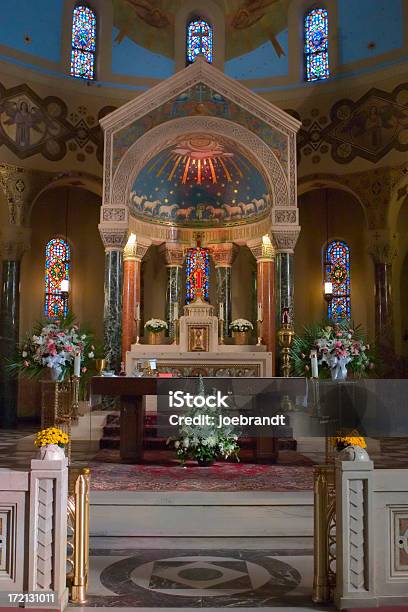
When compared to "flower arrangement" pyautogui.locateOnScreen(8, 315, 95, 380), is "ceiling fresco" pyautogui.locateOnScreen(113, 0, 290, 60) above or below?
above

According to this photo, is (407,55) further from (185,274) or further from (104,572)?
(104,572)

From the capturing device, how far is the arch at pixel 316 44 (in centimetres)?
1853

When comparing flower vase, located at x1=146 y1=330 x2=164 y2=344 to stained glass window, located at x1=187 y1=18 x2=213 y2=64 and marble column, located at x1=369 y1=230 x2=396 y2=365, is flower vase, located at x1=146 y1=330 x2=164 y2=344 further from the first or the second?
stained glass window, located at x1=187 y1=18 x2=213 y2=64

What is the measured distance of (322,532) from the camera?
15.8ft

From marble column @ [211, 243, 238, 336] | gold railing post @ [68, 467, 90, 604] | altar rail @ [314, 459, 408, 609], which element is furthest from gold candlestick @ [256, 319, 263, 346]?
altar rail @ [314, 459, 408, 609]

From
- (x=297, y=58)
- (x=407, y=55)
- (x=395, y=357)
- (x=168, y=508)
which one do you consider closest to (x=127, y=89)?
(x=297, y=58)

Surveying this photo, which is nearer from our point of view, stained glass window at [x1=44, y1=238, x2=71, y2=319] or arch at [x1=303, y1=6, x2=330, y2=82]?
arch at [x1=303, y1=6, x2=330, y2=82]

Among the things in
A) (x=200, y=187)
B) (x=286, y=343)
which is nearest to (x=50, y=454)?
(x=286, y=343)

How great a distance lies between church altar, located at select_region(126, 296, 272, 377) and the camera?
49.2 feet

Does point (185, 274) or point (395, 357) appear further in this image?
point (185, 274)

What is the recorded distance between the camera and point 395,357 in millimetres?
16875

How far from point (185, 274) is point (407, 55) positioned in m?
8.05

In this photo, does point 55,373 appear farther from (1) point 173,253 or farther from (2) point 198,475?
(1) point 173,253

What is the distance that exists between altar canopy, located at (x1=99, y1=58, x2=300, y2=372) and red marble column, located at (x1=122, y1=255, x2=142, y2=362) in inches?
1.0
